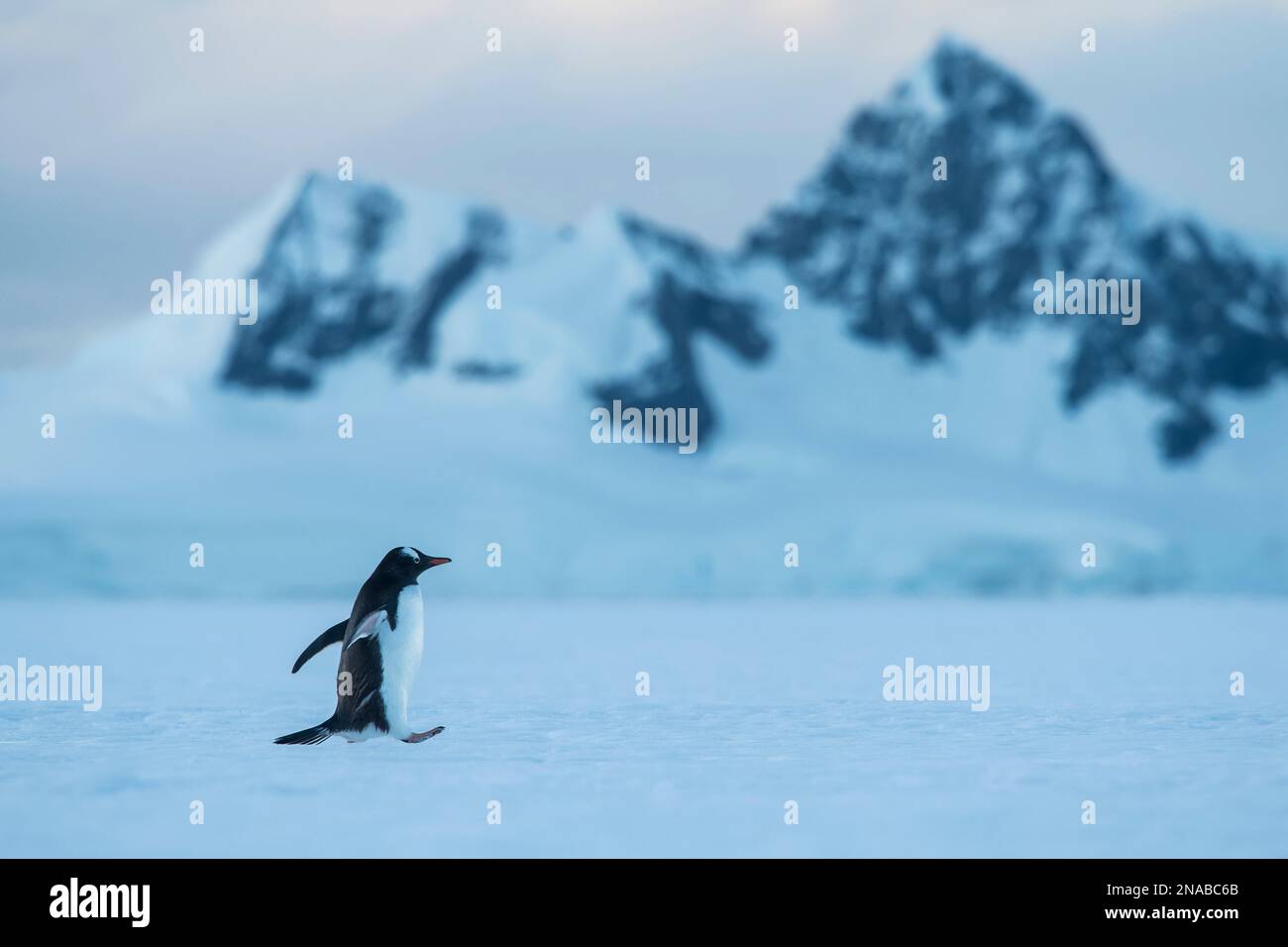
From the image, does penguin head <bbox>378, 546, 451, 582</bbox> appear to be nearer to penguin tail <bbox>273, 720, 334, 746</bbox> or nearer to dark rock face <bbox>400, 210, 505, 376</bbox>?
penguin tail <bbox>273, 720, 334, 746</bbox>

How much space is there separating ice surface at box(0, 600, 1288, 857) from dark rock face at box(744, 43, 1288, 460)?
406 feet

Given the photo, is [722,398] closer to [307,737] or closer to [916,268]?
[916,268]

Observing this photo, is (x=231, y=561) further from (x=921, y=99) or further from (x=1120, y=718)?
(x=921, y=99)

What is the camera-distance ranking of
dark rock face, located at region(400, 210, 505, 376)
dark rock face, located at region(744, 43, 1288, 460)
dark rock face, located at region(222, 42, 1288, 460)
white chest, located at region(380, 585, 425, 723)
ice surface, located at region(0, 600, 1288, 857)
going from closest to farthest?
ice surface, located at region(0, 600, 1288, 857), white chest, located at region(380, 585, 425, 723), dark rock face, located at region(400, 210, 505, 376), dark rock face, located at region(222, 42, 1288, 460), dark rock face, located at region(744, 43, 1288, 460)

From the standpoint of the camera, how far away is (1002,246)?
145 metres

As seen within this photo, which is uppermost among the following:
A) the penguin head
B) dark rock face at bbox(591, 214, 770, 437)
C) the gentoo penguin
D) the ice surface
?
dark rock face at bbox(591, 214, 770, 437)

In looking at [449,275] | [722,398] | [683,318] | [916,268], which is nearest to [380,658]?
[722,398]

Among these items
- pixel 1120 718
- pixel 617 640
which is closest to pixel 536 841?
pixel 1120 718

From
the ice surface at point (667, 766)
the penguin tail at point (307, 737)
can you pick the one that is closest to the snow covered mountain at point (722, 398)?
the ice surface at point (667, 766)

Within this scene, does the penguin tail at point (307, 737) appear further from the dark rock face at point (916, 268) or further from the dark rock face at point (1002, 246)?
the dark rock face at point (1002, 246)

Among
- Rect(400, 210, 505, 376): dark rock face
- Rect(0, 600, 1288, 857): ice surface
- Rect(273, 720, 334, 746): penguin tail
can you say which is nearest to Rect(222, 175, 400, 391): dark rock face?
Rect(400, 210, 505, 376): dark rock face

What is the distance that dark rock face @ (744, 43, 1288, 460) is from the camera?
453 feet

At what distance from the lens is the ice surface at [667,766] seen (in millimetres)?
7262

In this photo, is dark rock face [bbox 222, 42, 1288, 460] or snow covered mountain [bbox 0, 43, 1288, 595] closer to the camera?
snow covered mountain [bbox 0, 43, 1288, 595]
